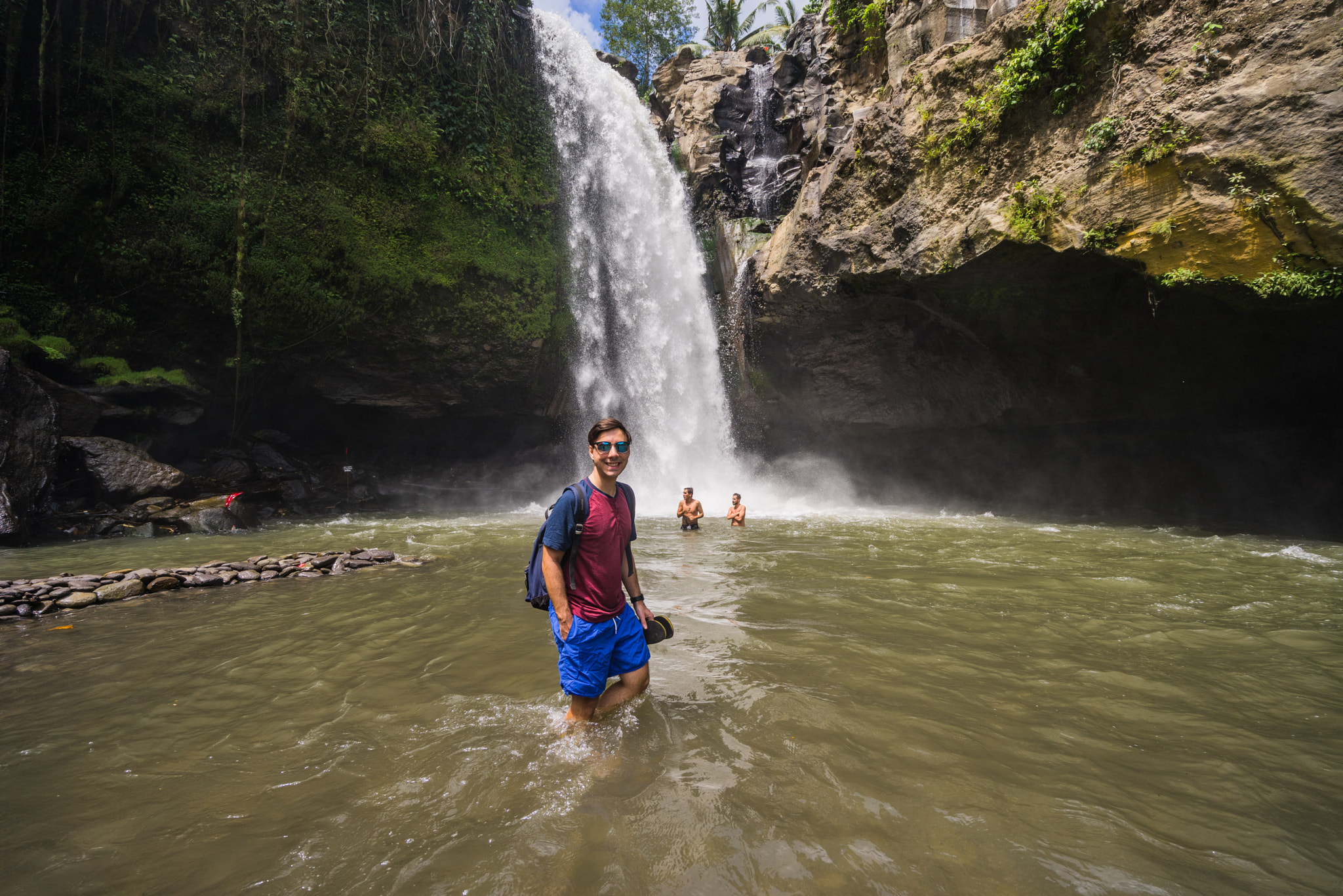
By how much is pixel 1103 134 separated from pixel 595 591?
997cm

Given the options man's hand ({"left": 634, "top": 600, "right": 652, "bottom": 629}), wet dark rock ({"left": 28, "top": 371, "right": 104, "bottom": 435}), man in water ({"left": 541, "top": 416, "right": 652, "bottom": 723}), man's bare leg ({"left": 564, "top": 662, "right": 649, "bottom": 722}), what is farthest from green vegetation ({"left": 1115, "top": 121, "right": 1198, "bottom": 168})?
wet dark rock ({"left": 28, "top": 371, "right": 104, "bottom": 435})

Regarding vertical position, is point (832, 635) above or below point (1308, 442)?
below

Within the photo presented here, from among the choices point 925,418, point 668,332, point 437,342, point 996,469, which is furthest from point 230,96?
point 996,469

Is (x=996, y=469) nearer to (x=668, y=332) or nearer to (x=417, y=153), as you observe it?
(x=668, y=332)

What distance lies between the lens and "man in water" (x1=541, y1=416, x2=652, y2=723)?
2.66 metres

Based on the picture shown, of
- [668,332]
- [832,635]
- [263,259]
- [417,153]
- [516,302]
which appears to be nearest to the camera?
[832,635]

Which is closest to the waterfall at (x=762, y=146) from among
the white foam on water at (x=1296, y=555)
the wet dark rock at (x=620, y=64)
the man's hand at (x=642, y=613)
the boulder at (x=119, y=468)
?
the wet dark rock at (x=620, y=64)

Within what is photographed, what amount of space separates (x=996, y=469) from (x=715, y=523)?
28.0ft

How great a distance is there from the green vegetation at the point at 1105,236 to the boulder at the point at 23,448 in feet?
55.5

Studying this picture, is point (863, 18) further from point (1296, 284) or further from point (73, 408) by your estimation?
point (73, 408)

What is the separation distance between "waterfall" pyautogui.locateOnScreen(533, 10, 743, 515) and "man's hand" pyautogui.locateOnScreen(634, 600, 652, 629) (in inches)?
550

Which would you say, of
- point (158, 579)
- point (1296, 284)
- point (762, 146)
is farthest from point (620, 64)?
point (158, 579)

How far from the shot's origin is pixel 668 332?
1727 centimetres

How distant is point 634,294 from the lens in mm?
17297
